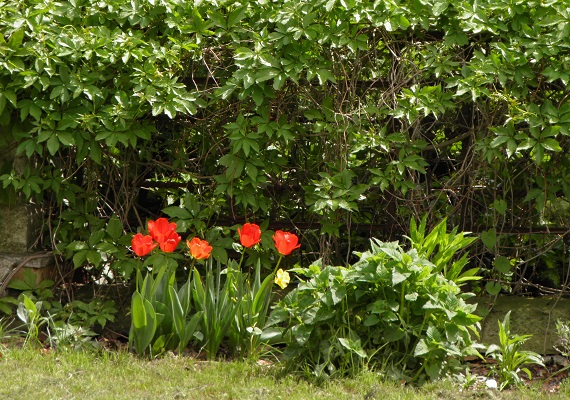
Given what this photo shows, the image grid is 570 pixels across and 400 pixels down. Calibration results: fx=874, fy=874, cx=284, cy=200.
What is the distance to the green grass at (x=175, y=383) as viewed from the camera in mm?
3877

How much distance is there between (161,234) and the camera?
4.31 metres

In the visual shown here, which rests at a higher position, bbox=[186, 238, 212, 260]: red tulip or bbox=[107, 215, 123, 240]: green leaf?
bbox=[186, 238, 212, 260]: red tulip

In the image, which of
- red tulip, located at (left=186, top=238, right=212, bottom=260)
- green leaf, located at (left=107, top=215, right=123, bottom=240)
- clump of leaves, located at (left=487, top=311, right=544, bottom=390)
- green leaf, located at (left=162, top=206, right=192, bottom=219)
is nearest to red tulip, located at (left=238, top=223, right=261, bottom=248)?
red tulip, located at (left=186, top=238, right=212, bottom=260)

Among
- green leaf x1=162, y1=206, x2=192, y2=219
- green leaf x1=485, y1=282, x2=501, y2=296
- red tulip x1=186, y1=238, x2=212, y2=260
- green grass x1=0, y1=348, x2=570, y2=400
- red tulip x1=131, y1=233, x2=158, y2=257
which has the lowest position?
green leaf x1=485, y1=282, x2=501, y2=296

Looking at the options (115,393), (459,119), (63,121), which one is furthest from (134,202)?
(459,119)

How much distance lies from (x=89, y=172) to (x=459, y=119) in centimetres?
217

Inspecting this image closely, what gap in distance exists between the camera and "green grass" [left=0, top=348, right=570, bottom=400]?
3.88 m

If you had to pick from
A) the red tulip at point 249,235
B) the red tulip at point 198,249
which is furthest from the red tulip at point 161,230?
the red tulip at point 249,235

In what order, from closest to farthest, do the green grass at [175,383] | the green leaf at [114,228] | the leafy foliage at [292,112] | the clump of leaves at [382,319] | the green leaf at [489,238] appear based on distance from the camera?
1. the green grass at [175,383]
2. the clump of leaves at [382,319]
3. the leafy foliage at [292,112]
4. the green leaf at [489,238]
5. the green leaf at [114,228]

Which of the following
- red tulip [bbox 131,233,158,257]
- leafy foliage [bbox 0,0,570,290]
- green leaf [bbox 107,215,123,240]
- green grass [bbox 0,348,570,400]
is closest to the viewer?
green grass [bbox 0,348,570,400]

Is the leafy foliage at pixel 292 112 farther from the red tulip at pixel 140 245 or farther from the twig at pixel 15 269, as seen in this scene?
the red tulip at pixel 140 245

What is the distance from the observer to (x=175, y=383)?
402 cm

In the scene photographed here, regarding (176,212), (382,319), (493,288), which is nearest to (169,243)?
(176,212)

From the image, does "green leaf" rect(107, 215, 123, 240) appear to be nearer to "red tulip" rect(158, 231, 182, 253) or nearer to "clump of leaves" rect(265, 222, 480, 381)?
"red tulip" rect(158, 231, 182, 253)
